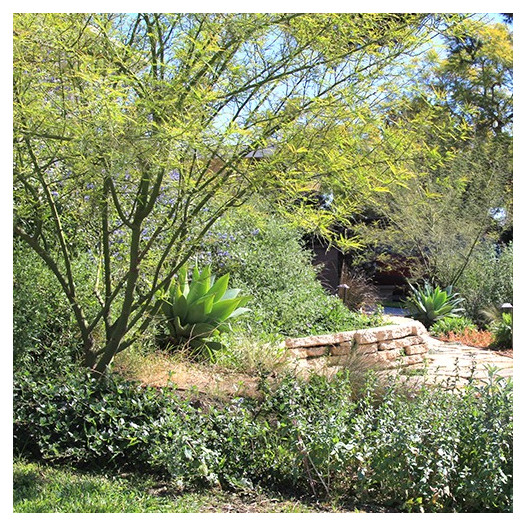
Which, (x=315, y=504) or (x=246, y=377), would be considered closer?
(x=315, y=504)

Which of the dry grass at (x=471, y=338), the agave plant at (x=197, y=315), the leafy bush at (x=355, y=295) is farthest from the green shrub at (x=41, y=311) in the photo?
the dry grass at (x=471, y=338)

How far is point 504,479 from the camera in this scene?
3654mm

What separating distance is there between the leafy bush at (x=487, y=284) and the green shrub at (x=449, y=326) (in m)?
0.73

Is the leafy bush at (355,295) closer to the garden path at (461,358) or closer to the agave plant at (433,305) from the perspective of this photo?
the agave plant at (433,305)

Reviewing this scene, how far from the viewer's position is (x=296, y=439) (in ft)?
12.5

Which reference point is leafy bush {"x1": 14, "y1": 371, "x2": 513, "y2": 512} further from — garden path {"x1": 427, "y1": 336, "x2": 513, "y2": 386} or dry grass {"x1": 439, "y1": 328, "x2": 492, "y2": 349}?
dry grass {"x1": 439, "y1": 328, "x2": 492, "y2": 349}

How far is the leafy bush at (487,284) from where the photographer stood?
41.1 ft

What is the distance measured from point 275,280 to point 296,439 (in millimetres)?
4338
